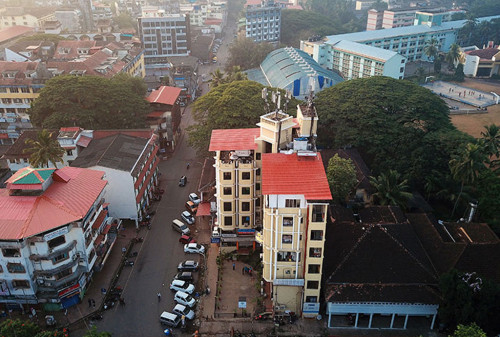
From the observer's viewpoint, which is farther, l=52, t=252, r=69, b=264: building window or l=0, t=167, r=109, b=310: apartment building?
l=52, t=252, r=69, b=264: building window

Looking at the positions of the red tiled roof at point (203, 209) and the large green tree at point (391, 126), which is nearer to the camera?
the red tiled roof at point (203, 209)

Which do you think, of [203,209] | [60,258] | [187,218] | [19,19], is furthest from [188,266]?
[19,19]

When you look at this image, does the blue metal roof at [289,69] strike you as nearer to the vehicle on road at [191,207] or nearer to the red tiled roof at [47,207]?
the vehicle on road at [191,207]

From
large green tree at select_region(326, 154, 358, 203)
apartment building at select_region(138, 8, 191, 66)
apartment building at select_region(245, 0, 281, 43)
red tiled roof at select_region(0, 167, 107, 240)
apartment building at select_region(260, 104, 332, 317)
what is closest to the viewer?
apartment building at select_region(260, 104, 332, 317)

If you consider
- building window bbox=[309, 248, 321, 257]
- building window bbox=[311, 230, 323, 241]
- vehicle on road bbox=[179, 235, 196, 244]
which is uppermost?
building window bbox=[311, 230, 323, 241]

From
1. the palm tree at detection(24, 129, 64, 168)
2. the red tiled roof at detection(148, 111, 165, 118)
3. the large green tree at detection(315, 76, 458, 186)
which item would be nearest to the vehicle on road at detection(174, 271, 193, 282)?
the palm tree at detection(24, 129, 64, 168)

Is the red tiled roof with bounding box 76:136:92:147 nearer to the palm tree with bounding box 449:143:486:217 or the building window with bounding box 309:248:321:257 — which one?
the building window with bounding box 309:248:321:257

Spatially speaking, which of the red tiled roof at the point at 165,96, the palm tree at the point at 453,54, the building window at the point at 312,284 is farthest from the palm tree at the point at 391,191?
the palm tree at the point at 453,54
